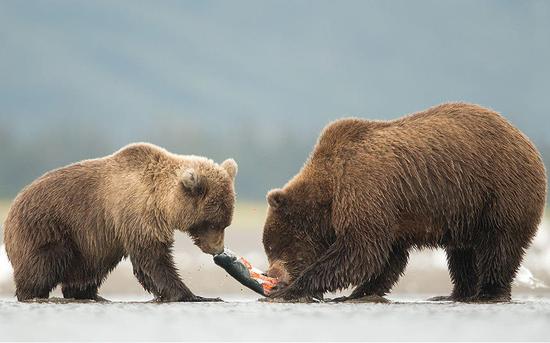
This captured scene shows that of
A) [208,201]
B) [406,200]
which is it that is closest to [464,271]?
[406,200]

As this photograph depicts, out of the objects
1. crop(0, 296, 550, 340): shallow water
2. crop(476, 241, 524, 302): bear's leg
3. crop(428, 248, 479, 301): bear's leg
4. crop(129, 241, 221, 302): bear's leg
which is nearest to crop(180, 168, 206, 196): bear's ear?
crop(129, 241, 221, 302): bear's leg

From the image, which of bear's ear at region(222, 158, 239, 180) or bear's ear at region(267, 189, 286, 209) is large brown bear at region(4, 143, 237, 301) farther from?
bear's ear at region(267, 189, 286, 209)

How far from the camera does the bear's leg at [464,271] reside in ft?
45.6

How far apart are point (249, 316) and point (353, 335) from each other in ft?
4.63

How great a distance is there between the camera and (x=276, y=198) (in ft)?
43.6

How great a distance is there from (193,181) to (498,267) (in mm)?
2952

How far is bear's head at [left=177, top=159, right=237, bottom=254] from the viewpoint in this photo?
514 inches

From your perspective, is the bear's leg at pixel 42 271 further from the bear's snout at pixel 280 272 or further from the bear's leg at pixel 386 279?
the bear's leg at pixel 386 279

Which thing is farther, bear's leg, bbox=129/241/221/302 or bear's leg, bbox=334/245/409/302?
bear's leg, bbox=334/245/409/302

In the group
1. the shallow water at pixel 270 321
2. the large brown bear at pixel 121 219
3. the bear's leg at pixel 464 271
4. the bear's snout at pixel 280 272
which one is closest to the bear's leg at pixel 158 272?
the large brown bear at pixel 121 219

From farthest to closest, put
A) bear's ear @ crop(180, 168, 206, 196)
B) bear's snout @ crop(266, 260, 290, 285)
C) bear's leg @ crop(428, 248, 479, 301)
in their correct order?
1. bear's leg @ crop(428, 248, 479, 301)
2. bear's snout @ crop(266, 260, 290, 285)
3. bear's ear @ crop(180, 168, 206, 196)

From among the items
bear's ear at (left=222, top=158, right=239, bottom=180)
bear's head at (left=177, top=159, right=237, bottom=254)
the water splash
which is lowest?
bear's head at (left=177, top=159, right=237, bottom=254)

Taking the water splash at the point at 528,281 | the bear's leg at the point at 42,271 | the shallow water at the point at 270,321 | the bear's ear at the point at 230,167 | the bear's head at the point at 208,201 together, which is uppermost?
the water splash at the point at 528,281

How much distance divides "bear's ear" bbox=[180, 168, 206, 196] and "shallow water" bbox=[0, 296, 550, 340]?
1045 mm
